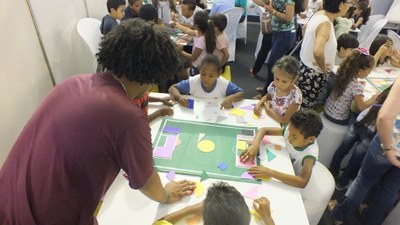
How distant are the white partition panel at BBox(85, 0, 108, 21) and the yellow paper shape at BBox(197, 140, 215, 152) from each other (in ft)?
8.82

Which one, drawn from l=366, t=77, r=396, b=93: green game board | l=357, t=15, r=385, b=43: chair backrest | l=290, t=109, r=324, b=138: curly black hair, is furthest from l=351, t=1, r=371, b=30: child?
l=290, t=109, r=324, b=138: curly black hair

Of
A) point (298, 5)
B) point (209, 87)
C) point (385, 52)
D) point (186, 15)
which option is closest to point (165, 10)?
point (186, 15)

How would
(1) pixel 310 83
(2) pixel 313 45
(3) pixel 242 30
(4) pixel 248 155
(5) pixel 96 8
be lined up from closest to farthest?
(4) pixel 248 155 < (2) pixel 313 45 < (1) pixel 310 83 < (5) pixel 96 8 < (3) pixel 242 30

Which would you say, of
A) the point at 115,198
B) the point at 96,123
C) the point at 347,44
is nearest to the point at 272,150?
the point at 115,198

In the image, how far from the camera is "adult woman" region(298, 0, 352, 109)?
2.15m

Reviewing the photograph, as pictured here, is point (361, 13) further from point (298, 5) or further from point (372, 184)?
point (372, 184)

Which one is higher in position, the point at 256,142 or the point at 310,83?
the point at 256,142

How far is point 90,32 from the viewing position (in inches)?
113

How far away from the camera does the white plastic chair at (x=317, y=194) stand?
4.91 feet

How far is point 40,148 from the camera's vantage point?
872 millimetres

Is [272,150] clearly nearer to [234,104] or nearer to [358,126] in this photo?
[234,104]

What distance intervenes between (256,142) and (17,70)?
1828 mm

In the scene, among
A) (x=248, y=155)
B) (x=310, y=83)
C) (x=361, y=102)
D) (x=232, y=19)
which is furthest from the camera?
(x=232, y=19)

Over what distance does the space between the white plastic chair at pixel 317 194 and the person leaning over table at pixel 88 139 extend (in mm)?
963
